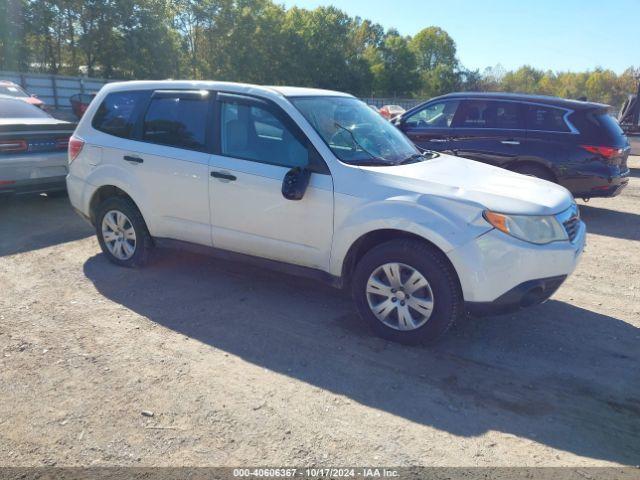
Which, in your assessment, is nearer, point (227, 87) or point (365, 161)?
point (365, 161)

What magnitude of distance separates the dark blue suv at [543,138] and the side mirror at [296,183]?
16.8 ft

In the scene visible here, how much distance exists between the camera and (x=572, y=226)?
4301 mm

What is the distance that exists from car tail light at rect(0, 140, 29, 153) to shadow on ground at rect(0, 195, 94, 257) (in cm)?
98

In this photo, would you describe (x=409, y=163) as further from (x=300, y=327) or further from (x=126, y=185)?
(x=126, y=185)

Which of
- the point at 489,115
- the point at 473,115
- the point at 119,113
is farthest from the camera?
the point at 473,115

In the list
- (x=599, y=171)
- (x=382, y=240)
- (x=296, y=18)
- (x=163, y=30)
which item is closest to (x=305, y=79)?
(x=296, y=18)

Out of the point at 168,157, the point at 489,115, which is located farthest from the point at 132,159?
the point at 489,115

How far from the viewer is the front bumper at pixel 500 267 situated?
3.75 m

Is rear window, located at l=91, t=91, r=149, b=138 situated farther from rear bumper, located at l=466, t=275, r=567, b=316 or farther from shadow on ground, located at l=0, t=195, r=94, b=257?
rear bumper, located at l=466, t=275, r=567, b=316

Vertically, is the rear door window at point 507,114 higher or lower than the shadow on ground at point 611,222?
higher

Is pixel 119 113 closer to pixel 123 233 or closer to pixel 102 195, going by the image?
pixel 102 195

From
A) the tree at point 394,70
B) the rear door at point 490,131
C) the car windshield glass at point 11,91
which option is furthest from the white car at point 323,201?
the tree at point 394,70

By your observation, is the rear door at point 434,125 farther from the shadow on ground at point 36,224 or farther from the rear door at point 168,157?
the shadow on ground at point 36,224

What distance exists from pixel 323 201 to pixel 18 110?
638 centimetres
